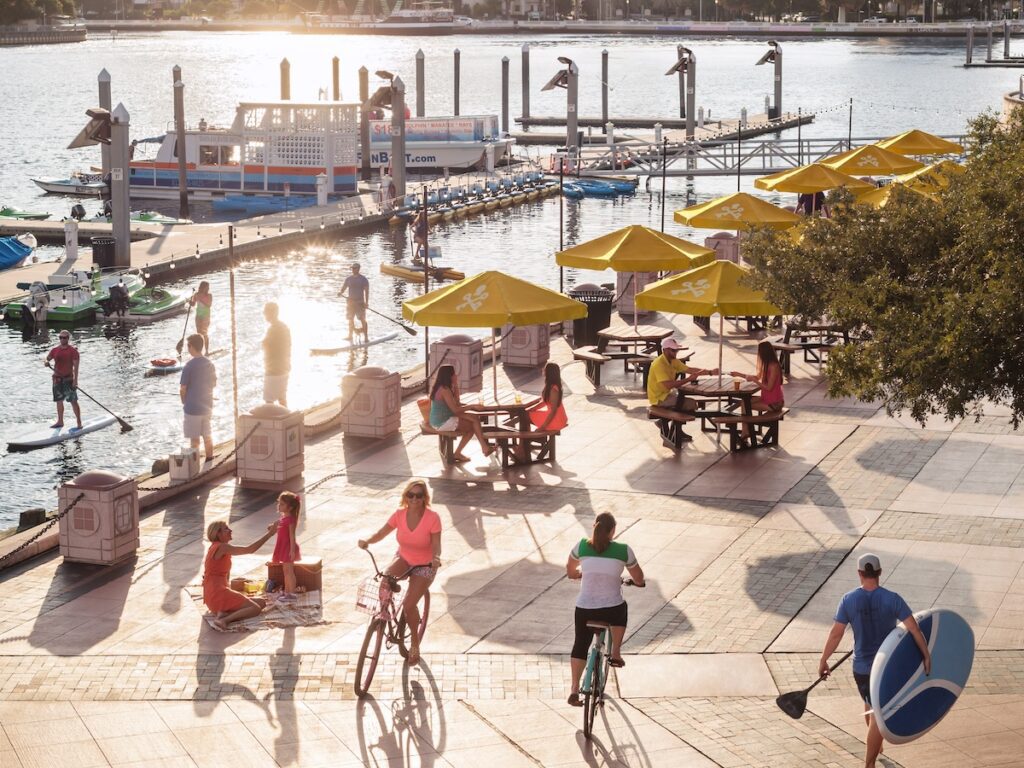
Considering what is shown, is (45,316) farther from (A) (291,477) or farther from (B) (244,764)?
(B) (244,764)

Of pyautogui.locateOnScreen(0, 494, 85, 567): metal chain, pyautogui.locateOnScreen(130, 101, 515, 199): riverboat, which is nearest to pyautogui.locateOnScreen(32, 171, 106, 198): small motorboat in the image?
pyautogui.locateOnScreen(130, 101, 515, 199): riverboat

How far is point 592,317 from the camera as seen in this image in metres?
26.6

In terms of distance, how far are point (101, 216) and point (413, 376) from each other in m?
33.4

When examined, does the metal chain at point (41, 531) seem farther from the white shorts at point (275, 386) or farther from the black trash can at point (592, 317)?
the black trash can at point (592, 317)

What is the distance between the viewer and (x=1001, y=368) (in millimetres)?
11734

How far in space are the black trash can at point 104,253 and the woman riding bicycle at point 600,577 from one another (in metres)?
32.1

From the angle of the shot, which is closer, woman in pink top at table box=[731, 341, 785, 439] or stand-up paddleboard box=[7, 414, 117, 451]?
woman in pink top at table box=[731, 341, 785, 439]

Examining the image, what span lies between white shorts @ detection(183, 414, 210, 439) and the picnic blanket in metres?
4.67

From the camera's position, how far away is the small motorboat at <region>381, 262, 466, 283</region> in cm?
4112

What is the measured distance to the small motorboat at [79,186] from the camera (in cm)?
6612

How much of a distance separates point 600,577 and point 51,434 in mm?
15181

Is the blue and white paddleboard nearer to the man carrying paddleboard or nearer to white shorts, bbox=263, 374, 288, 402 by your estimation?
the man carrying paddleboard

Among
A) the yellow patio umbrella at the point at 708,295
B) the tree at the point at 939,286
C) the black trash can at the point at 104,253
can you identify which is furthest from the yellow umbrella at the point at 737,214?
the black trash can at the point at 104,253

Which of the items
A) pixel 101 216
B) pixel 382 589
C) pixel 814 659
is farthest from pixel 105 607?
pixel 101 216
